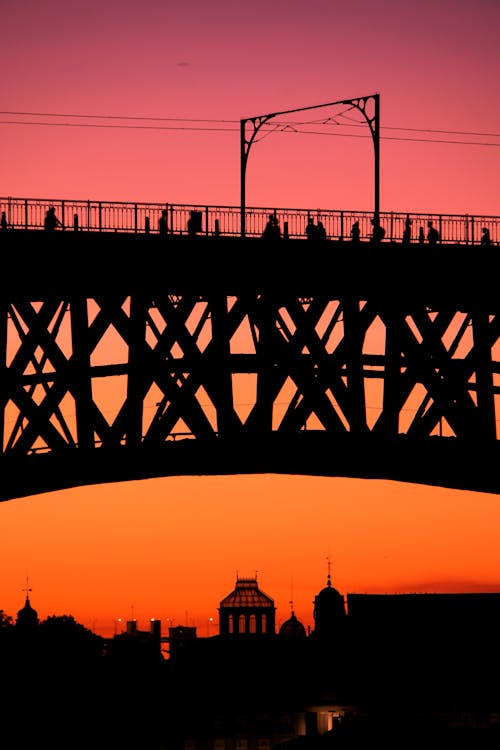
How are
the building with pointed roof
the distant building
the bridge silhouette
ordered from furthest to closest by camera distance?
the building with pointed roof < the distant building < the bridge silhouette

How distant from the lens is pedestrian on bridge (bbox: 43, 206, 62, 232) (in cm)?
5547

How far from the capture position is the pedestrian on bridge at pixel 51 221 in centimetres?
5547

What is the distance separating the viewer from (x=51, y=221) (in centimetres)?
5566

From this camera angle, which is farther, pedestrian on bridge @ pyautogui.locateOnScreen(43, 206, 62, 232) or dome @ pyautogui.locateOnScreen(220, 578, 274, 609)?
dome @ pyautogui.locateOnScreen(220, 578, 274, 609)

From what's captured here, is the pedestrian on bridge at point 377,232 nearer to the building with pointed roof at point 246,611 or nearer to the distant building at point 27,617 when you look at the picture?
the distant building at point 27,617

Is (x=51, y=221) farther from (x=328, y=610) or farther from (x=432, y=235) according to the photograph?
(x=328, y=610)

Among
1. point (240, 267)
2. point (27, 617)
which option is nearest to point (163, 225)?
point (240, 267)

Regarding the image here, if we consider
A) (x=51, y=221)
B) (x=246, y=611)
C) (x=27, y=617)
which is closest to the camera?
(x=51, y=221)

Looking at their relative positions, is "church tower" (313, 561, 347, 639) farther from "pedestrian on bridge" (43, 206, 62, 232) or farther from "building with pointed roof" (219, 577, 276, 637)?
"pedestrian on bridge" (43, 206, 62, 232)

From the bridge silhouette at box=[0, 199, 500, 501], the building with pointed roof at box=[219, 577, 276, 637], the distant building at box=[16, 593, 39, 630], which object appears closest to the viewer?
the bridge silhouette at box=[0, 199, 500, 501]

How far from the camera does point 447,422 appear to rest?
58.8 metres

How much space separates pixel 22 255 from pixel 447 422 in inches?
415

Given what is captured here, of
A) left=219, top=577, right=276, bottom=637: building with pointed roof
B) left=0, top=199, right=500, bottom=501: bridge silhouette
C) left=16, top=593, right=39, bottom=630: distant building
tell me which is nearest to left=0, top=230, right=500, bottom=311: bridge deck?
left=0, top=199, right=500, bottom=501: bridge silhouette

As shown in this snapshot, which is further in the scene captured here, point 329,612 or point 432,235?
point 329,612
